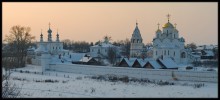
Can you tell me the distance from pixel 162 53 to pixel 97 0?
32420 mm

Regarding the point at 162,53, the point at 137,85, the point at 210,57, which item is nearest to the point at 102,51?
the point at 210,57

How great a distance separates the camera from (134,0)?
3.03 meters

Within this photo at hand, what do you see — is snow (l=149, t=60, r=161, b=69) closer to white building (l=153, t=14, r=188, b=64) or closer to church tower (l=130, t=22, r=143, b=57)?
white building (l=153, t=14, r=188, b=64)

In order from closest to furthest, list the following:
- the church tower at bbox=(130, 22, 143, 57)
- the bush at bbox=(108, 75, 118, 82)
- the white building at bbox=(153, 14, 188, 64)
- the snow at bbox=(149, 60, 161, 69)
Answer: the bush at bbox=(108, 75, 118, 82) → the snow at bbox=(149, 60, 161, 69) → the white building at bbox=(153, 14, 188, 64) → the church tower at bbox=(130, 22, 143, 57)

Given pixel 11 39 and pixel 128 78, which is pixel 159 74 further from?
pixel 11 39

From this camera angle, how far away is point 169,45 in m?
35.4

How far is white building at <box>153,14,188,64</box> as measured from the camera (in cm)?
3503

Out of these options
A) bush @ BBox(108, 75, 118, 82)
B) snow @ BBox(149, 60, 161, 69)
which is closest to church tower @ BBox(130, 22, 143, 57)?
snow @ BBox(149, 60, 161, 69)

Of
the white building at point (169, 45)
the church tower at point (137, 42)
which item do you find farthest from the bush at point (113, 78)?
the church tower at point (137, 42)

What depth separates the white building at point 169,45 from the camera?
115 feet

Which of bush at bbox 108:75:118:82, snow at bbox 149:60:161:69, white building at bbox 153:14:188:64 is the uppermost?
white building at bbox 153:14:188:64

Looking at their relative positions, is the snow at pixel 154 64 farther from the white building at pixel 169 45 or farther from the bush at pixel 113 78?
the white building at pixel 169 45

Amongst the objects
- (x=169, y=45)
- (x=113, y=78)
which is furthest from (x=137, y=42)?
(x=113, y=78)

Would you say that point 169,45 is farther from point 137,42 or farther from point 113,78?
point 113,78
